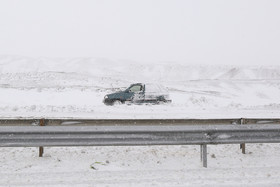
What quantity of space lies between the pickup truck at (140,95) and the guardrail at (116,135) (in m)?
10.6

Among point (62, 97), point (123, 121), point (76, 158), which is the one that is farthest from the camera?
point (62, 97)

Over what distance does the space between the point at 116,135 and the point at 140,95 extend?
10847mm

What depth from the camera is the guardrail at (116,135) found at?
495cm

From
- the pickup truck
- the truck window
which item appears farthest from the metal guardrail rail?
the truck window

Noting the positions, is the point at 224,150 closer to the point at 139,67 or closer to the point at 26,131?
the point at 26,131

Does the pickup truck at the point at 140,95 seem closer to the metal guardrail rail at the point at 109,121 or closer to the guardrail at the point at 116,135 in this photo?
the metal guardrail rail at the point at 109,121

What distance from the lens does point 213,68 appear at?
69000 mm

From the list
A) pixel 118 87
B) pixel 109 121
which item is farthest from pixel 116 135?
pixel 118 87

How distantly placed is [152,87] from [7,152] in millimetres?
10891

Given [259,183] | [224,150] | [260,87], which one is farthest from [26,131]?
[260,87]

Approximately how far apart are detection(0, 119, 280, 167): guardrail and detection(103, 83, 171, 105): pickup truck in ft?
34.9

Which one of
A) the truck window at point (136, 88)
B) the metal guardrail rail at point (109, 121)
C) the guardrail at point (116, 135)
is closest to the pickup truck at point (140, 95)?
the truck window at point (136, 88)

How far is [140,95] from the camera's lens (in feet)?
52.1

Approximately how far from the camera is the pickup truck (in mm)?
→ 15805
